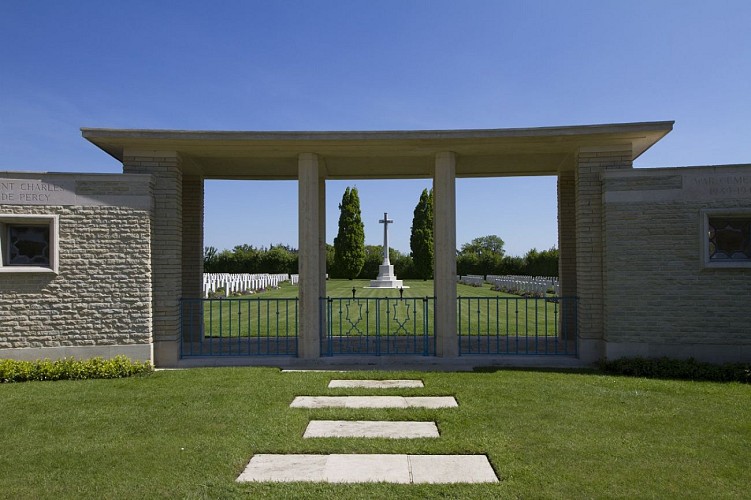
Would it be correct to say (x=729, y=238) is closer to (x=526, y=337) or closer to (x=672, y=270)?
(x=672, y=270)

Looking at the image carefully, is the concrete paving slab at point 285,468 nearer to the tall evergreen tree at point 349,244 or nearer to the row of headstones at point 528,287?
the row of headstones at point 528,287

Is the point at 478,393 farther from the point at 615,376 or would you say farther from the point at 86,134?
the point at 86,134

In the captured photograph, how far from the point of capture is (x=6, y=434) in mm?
5242

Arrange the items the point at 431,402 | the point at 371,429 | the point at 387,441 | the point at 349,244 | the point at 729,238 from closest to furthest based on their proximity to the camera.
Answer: the point at 387,441 < the point at 371,429 < the point at 431,402 < the point at 729,238 < the point at 349,244

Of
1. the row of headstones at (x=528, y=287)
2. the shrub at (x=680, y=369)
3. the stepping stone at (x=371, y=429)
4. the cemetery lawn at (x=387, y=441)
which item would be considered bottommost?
the stepping stone at (x=371, y=429)

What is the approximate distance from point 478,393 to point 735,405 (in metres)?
2.98

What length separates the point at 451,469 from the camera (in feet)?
14.1

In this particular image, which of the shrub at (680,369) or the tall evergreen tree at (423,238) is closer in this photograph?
the shrub at (680,369)

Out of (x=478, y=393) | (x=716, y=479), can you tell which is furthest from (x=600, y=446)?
(x=478, y=393)

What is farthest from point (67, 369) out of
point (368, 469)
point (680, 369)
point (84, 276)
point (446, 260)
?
point (680, 369)

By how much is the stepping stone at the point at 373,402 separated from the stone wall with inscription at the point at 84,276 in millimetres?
3496

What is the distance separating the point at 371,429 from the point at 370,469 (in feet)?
3.55

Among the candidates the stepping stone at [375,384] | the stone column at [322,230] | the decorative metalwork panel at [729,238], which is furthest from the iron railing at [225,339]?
the decorative metalwork panel at [729,238]

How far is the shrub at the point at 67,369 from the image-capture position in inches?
299
